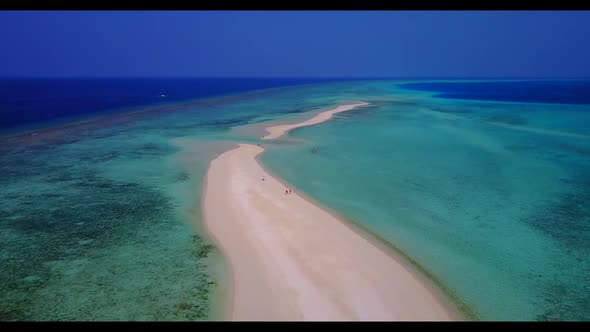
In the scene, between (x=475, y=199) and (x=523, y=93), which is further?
(x=523, y=93)

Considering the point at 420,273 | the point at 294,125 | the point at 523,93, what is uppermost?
the point at 523,93

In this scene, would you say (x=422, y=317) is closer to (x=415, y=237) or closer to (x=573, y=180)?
(x=415, y=237)

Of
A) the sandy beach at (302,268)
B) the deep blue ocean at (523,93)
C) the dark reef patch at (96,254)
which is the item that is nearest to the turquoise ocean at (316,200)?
the dark reef patch at (96,254)

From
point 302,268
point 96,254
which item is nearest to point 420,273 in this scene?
point 302,268

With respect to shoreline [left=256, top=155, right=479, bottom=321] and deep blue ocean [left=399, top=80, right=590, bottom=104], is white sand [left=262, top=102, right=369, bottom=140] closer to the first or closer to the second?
shoreline [left=256, top=155, right=479, bottom=321]

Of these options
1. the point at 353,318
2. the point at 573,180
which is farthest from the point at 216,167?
the point at 573,180

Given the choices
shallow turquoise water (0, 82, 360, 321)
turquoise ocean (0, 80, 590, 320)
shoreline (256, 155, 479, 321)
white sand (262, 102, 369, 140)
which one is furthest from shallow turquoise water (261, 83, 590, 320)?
shallow turquoise water (0, 82, 360, 321)

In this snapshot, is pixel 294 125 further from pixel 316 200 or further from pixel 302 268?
pixel 302 268
